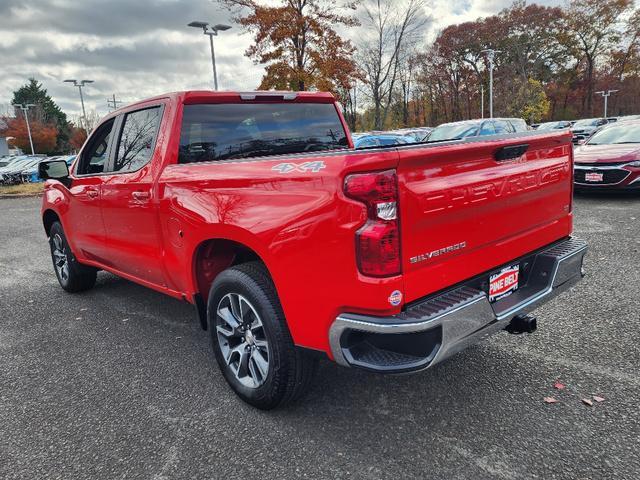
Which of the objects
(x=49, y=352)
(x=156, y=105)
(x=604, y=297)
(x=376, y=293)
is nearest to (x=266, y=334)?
(x=376, y=293)

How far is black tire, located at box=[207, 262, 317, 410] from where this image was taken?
2.61 metres

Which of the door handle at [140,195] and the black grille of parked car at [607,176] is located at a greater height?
the door handle at [140,195]

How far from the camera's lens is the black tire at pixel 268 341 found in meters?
2.61

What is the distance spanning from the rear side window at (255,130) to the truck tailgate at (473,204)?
1714mm

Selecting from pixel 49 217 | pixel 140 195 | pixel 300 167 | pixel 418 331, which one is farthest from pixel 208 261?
pixel 49 217

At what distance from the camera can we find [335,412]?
288 centimetres

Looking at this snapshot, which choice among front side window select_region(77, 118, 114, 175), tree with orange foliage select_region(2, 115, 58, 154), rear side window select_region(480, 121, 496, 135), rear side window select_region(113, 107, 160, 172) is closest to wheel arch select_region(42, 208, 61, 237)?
front side window select_region(77, 118, 114, 175)

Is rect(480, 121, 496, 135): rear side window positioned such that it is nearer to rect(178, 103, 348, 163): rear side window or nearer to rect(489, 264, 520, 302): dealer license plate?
rect(178, 103, 348, 163): rear side window

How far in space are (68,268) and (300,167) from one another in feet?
13.4

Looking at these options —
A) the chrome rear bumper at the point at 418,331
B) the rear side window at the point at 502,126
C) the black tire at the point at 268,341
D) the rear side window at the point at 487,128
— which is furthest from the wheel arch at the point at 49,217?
the rear side window at the point at 502,126

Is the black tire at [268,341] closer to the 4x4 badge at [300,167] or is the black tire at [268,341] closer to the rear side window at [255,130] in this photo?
the 4x4 badge at [300,167]

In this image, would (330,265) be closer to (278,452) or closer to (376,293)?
(376,293)

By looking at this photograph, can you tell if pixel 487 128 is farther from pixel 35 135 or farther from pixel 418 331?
pixel 35 135

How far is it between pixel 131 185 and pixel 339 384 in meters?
2.12
